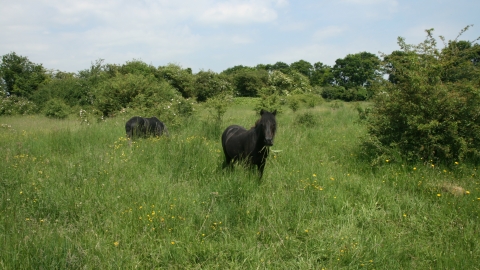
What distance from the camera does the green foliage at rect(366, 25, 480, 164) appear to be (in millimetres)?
6172

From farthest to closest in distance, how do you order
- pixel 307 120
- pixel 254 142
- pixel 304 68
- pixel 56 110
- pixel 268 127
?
pixel 304 68 → pixel 56 110 → pixel 307 120 → pixel 254 142 → pixel 268 127

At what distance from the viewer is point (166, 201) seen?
13.4ft

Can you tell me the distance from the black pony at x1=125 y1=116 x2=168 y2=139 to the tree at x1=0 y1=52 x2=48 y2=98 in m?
28.4

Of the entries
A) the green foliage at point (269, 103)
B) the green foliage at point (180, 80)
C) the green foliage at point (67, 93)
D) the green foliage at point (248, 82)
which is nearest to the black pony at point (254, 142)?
the green foliage at point (269, 103)

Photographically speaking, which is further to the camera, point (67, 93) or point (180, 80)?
point (180, 80)

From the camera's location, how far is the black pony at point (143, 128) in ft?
26.2

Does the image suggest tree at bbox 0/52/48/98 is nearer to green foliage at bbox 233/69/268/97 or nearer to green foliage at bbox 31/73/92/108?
green foliage at bbox 31/73/92/108

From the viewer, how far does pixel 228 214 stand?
3.91m

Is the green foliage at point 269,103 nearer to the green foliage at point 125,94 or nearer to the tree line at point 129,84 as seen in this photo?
the tree line at point 129,84

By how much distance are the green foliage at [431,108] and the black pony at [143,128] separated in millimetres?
5494

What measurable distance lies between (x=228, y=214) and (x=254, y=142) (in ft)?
5.82

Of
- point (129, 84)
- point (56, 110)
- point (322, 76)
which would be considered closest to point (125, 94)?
point (129, 84)

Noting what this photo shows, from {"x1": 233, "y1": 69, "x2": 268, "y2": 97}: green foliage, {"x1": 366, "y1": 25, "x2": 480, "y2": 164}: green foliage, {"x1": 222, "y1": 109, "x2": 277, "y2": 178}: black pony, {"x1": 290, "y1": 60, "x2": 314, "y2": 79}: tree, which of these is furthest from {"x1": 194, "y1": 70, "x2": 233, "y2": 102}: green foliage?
Answer: {"x1": 290, "y1": 60, "x2": 314, "y2": 79}: tree

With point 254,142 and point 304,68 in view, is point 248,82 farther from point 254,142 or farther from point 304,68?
point 254,142
